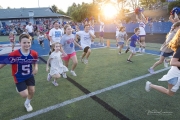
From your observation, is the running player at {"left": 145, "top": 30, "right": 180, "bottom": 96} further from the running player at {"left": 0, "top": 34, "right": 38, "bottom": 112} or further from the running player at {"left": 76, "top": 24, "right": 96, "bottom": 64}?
the running player at {"left": 76, "top": 24, "right": 96, "bottom": 64}

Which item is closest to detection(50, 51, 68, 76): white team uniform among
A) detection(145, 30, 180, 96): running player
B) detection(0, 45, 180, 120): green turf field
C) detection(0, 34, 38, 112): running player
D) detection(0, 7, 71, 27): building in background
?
detection(0, 45, 180, 120): green turf field

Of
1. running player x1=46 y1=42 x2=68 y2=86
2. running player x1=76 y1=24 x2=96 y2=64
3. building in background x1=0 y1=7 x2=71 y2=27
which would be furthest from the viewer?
building in background x1=0 y1=7 x2=71 y2=27

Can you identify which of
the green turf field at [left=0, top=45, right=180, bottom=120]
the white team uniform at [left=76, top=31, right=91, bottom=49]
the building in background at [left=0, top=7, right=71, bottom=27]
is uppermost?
the building in background at [left=0, top=7, right=71, bottom=27]

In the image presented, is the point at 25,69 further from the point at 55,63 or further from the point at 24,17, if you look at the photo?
the point at 24,17

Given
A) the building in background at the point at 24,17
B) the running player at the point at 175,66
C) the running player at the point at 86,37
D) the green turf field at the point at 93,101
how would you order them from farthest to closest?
the building in background at the point at 24,17 < the running player at the point at 86,37 < the green turf field at the point at 93,101 < the running player at the point at 175,66

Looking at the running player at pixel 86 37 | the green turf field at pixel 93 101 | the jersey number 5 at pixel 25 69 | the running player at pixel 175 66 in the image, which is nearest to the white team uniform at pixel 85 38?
Answer: the running player at pixel 86 37

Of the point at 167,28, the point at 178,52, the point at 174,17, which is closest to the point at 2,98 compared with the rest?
the point at 178,52

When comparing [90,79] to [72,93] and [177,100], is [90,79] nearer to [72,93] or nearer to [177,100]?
[72,93]

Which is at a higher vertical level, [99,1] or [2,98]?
[99,1]

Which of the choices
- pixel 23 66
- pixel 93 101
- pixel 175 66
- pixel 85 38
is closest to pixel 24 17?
pixel 85 38

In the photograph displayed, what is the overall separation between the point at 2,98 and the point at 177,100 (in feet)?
14.3

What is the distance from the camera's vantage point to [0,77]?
240 inches

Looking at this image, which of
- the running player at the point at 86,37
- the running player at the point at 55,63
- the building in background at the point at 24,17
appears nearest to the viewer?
the running player at the point at 55,63

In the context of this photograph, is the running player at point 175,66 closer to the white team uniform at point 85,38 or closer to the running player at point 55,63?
the running player at point 55,63
